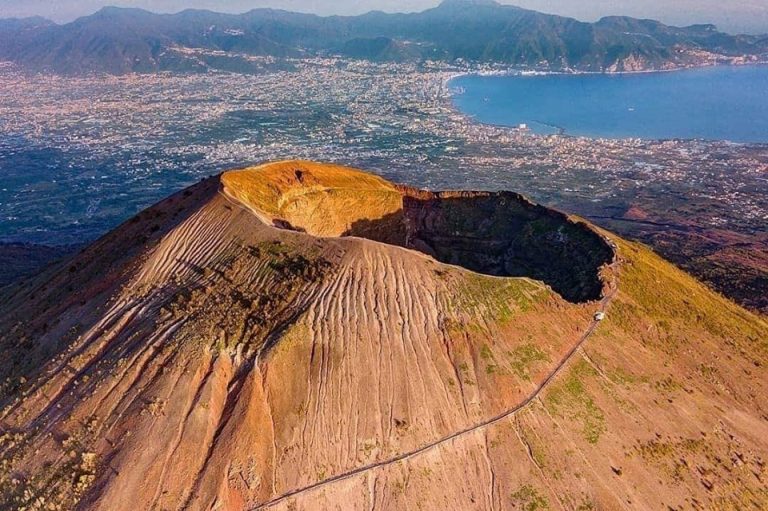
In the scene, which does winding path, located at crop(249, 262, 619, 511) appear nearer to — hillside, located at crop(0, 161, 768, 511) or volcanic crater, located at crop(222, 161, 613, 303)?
hillside, located at crop(0, 161, 768, 511)

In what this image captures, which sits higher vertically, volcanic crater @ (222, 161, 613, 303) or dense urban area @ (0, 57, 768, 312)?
volcanic crater @ (222, 161, 613, 303)

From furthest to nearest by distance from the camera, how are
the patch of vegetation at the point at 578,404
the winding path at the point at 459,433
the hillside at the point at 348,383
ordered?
1. the patch of vegetation at the point at 578,404
2. the hillside at the point at 348,383
3. the winding path at the point at 459,433

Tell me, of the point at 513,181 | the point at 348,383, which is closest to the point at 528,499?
the point at 348,383

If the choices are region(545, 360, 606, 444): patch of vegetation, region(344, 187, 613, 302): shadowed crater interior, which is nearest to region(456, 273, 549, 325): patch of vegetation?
region(545, 360, 606, 444): patch of vegetation

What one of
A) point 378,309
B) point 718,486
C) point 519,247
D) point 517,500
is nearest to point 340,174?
point 519,247

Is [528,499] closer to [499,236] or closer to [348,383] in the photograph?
[348,383]

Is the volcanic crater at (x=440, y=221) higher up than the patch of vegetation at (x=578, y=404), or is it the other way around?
the volcanic crater at (x=440, y=221)

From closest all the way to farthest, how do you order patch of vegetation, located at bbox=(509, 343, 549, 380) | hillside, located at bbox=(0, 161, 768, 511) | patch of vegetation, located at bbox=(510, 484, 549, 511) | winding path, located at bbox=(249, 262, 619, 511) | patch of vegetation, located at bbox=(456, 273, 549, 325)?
winding path, located at bbox=(249, 262, 619, 511) < hillside, located at bbox=(0, 161, 768, 511) < patch of vegetation, located at bbox=(510, 484, 549, 511) < patch of vegetation, located at bbox=(509, 343, 549, 380) < patch of vegetation, located at bbox=(456, 273, 549, 325)

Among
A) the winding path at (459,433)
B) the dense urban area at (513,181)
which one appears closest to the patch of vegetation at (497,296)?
the winding path at (459,433)

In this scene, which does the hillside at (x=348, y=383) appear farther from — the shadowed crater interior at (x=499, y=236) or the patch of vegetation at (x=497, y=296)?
the shadowed crater interior at (x=499, y=236)
